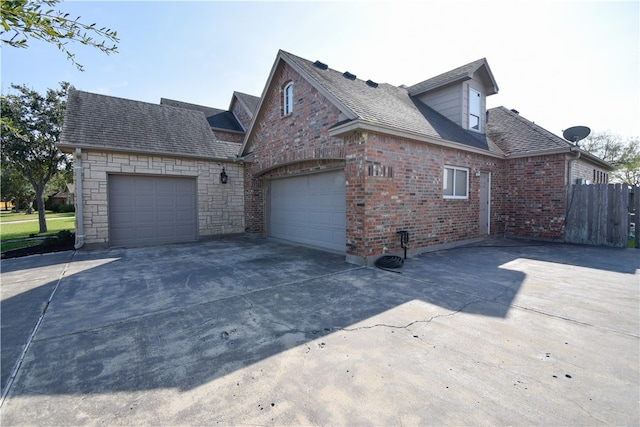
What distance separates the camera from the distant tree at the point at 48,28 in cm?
152

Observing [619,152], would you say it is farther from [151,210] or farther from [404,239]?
[151,210]

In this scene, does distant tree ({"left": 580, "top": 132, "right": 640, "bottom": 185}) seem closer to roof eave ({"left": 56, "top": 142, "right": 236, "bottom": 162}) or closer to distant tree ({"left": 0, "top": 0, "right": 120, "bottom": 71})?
roof eave ({"left": 56, "top": 142, "right": 236, "bottom": 162})

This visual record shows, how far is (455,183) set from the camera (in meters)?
8.84

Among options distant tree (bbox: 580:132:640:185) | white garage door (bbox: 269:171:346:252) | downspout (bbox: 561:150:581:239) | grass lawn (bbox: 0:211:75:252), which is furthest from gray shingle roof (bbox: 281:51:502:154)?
distant tree (bbox: 580:132:640:185)

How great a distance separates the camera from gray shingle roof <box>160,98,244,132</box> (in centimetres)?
1886

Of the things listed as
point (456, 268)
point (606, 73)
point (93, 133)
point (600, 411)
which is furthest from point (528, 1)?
point (93, 133)

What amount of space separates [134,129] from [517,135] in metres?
15.1

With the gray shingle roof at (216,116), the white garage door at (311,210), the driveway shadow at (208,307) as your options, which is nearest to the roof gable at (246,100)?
the gray shingle roof at (216,116)

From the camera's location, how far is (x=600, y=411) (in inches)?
80.3

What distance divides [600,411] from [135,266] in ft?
26.5

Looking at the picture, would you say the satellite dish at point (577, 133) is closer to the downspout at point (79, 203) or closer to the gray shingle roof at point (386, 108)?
the gray shingle roof at point (386, 108)

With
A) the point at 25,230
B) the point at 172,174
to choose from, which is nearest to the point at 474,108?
the point at 172,174

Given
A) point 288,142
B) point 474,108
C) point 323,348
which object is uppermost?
point 474,108

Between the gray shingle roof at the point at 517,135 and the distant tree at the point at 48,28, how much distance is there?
12066 millimetres
